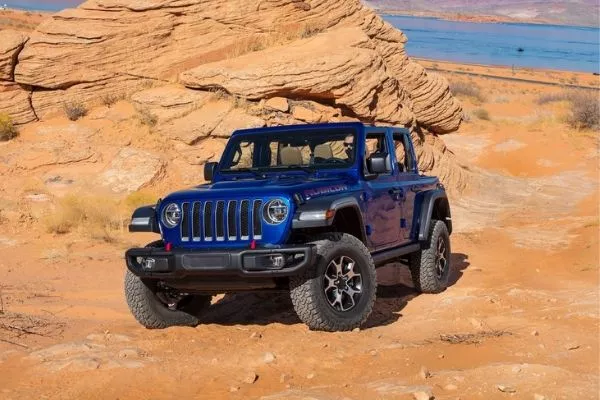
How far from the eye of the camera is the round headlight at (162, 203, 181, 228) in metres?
7.65

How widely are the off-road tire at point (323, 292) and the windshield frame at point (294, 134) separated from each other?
106cm

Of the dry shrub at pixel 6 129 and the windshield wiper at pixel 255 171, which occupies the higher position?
the windshield wiper at pixel 255 171

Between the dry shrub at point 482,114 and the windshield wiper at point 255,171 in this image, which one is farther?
the dry shrub at point 482,114

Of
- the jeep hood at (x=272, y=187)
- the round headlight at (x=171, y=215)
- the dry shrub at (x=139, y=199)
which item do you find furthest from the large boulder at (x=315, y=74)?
the round headlight at (x=171, y=215)

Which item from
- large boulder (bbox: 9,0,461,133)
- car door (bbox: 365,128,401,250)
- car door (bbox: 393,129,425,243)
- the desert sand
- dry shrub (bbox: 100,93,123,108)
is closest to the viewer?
the desert sand

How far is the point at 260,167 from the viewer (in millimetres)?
8766

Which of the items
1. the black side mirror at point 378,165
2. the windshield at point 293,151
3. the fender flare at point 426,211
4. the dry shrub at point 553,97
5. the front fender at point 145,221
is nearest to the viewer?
the front fender at point 145,221

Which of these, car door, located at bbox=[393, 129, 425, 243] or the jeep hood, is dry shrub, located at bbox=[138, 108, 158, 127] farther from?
the jeep hood

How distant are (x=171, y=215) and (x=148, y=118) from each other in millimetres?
9297

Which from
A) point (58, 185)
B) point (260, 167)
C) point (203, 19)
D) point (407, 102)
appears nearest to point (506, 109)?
point (407, 102)

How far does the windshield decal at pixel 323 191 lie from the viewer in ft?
24.4

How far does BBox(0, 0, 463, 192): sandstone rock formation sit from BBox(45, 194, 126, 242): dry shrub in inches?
93.6

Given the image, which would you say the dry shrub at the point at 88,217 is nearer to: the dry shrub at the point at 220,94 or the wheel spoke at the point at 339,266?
the dry shrub at the point at 220,94

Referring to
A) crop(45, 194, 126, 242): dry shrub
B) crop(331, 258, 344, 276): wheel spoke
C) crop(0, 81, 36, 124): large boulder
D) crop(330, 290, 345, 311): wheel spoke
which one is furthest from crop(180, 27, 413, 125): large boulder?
crop(330, 290, 345, 311): wheel spoke
